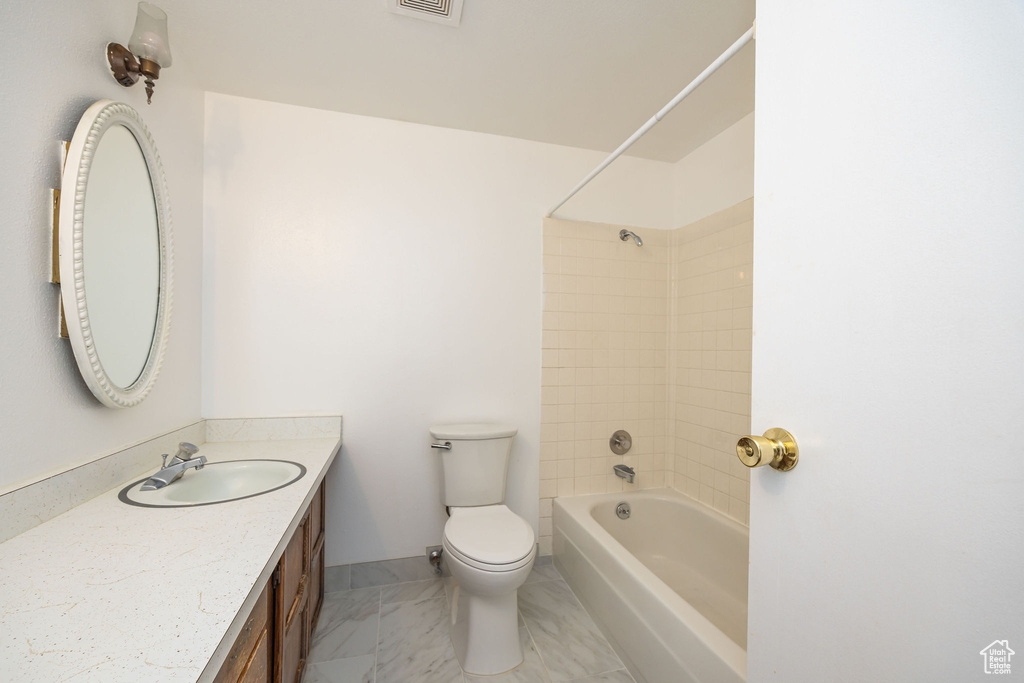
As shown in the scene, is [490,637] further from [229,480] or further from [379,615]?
[229,480]

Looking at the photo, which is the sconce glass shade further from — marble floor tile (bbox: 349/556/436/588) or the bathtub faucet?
the bathtub faucet

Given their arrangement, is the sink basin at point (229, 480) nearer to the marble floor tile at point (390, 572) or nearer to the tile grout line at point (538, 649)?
the marble floor tile at point (390, 572)

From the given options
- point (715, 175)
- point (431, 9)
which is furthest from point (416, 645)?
point (715, 175)

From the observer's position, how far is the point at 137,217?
1315 millimetres

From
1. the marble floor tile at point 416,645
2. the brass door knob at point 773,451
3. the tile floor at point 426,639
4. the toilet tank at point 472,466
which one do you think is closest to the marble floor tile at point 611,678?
the tile floor at point 426,639

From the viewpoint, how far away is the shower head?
216 cm

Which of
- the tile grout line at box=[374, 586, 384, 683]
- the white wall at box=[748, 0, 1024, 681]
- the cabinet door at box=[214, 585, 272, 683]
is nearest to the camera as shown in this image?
the white wall at box=[748, 0, 1024, 681]

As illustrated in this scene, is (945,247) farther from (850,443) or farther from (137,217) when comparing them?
(137,217)

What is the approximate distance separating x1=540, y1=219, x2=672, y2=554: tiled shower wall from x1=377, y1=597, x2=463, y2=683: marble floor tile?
677mm

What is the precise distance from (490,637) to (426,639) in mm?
307

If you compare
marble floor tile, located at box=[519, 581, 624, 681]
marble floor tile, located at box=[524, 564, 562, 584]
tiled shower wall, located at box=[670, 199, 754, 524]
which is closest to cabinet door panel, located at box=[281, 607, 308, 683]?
marble floor tile, located at box=[519, 581, 624, 681]

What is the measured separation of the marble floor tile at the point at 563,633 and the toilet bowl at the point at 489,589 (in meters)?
0.14

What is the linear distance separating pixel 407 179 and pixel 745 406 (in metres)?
1.91

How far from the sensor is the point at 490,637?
1522mm
